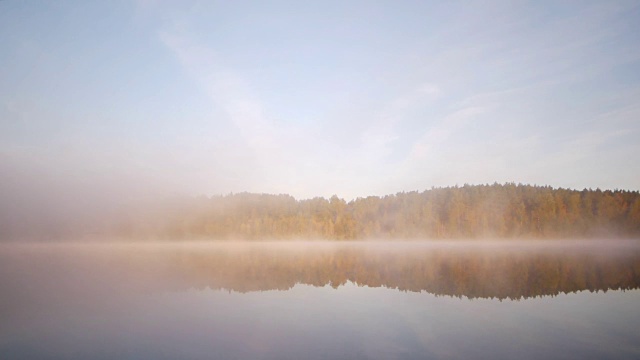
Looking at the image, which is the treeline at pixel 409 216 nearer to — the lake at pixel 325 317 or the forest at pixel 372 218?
the forest at pixel 372 218

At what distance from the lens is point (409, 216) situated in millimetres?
125062

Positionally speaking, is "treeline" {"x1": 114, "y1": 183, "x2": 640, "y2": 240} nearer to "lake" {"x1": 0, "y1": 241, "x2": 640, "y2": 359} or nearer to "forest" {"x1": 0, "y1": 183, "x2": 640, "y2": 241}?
"forest" {"x1": 0, "y1": 183, "x2": 640, "y2": 241}

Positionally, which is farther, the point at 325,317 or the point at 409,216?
the point at 409,216

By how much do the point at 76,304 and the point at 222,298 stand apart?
26.4 ft

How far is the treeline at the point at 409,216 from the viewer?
109m

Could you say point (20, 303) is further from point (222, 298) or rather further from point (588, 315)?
point (588, 315)

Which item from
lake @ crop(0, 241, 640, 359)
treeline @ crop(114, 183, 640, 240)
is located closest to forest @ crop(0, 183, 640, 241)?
treeline @ crop(114, 183, 640, 240)

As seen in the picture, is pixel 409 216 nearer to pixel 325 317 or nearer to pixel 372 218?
pixel 372 218

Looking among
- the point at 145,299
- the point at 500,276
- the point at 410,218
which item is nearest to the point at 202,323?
the point at 145,299

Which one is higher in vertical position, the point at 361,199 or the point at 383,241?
the point at 361,199

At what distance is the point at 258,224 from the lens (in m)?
144

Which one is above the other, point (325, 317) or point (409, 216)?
point (409, 216)

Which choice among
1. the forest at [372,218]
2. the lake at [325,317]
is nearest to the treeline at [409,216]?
the forest at [372,218]

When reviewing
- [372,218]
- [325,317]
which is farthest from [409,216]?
[325,317]
